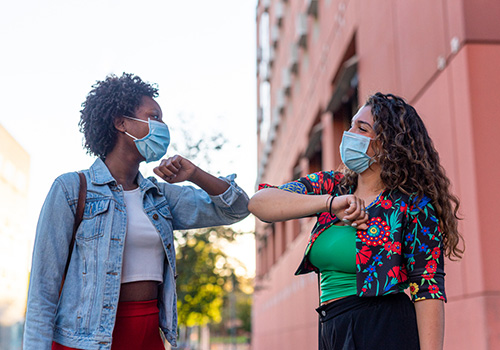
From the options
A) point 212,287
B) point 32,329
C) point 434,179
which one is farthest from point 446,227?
point 212,287

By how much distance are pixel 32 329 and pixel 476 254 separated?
3.20 metres

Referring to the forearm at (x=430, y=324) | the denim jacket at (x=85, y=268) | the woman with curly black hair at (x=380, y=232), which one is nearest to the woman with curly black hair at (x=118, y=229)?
the denim jacket at (x=85, y=268)

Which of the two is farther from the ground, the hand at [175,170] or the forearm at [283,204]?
the hand at [175,170]

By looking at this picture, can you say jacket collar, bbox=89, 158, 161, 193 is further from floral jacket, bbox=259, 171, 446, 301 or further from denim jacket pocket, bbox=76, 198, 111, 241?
floral jacket, bbox=259, 171, 446, 301

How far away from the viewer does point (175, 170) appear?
10.1 ft

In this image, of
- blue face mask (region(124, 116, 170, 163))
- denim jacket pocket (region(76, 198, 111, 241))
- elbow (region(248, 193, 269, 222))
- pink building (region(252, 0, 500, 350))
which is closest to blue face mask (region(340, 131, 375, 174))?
elbow (region(248, 193, 269, 222))

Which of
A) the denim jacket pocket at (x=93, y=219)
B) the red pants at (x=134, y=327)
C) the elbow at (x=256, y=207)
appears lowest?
the red pants at (x=134, y=327)

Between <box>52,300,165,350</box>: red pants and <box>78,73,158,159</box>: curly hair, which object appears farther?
<box>78,73,158,159</box>: curly hair

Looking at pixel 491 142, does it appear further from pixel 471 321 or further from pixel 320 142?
pixel 320 142

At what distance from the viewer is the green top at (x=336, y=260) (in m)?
2.93

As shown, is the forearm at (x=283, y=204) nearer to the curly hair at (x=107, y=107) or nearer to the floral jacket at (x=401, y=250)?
the floral jacket at (x=401, y=250)

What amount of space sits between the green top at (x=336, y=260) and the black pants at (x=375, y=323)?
A: 6 centimetres

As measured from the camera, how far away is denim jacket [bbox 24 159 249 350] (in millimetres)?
2777

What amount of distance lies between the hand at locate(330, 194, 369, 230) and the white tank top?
82 cm
